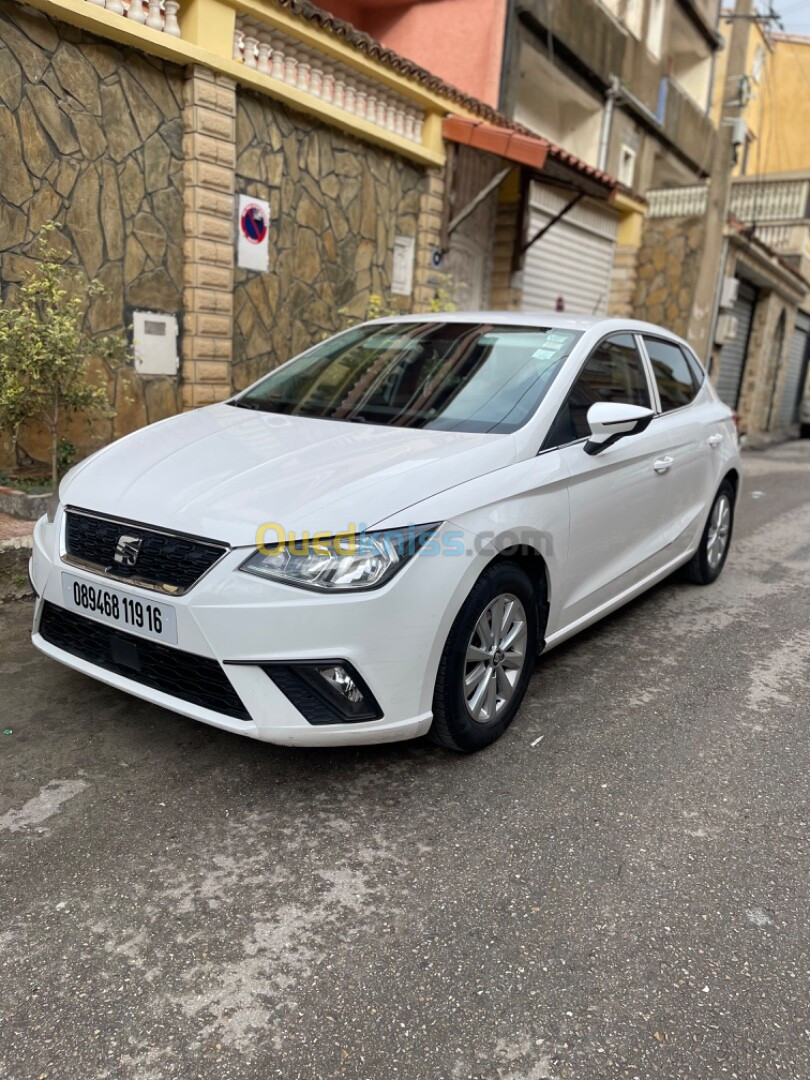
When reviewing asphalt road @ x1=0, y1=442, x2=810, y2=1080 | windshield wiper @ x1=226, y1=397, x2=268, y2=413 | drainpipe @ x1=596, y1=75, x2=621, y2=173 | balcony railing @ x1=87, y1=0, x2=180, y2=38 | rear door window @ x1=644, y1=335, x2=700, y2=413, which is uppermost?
drainpipe @ x1=596, y1=75, x2=621, y2=173

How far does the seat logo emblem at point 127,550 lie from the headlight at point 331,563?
418mm

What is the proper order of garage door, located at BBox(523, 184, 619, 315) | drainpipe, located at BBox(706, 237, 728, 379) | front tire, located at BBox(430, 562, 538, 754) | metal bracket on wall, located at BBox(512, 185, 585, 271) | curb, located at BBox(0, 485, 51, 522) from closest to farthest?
1. front tire, located at BBox(430, 562, 538, 754)
2. curb, located at BBox(0, 485, 51, 522)
3. metal bracket on wall, located at BBox(512, 185, 585, 271)
4. garage door, located at BBox(523, 184, 619, 315)
5. drainpipe, located at BBox(706, 237, 728, 379)

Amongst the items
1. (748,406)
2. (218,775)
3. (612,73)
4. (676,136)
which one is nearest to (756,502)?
(218,775)

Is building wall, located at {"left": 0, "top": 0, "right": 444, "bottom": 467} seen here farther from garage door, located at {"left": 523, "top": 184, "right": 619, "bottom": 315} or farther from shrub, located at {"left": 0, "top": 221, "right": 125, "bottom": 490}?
garage door, located at {"left": 523, "top": 184, "right": 619, "bottom": 315}

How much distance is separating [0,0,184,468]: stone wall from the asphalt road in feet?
12.0

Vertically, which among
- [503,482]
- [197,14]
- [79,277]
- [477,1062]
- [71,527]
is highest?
[197,14]

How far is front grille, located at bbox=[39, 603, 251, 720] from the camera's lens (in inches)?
100.0

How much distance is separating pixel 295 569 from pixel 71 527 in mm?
951

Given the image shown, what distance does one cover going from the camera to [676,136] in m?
18.6

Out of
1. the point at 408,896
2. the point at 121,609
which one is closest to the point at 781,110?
the point at 121,609

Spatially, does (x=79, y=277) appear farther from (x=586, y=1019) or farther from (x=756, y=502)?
(x=756, y=502)

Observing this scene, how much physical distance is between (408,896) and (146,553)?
1311 mm

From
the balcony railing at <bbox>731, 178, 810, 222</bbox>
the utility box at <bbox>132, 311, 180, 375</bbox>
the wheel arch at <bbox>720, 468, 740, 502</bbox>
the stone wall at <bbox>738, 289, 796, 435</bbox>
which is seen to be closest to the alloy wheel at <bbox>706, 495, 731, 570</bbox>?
the wheel arch at <bbox>720, 468, 740, 502</bbox>

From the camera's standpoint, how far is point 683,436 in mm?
4445
